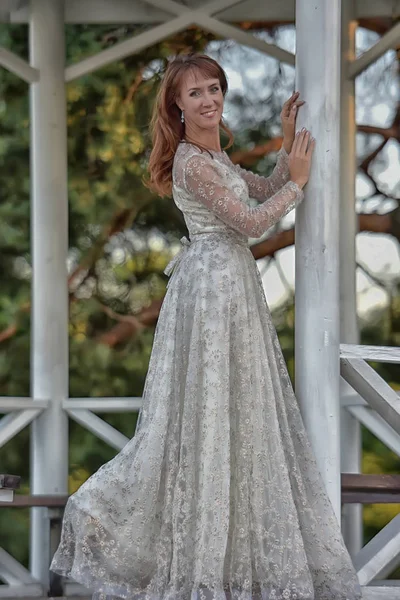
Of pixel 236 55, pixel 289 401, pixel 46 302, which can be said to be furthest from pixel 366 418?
pixel 236 55

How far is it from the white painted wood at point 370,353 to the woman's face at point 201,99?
924 millimetres

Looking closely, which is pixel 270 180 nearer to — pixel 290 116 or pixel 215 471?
pixel 290 116

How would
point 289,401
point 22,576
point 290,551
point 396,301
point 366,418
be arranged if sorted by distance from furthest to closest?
point 396,301, point 366,418, point 22,576, point 289,401, point 290,551

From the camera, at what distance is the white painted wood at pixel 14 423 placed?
17.9 feet

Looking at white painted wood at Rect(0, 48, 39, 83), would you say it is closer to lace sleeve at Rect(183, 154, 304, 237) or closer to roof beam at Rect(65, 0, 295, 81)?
roof beam at Rect(65, 0, 295, 81)

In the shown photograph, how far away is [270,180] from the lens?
4141mm

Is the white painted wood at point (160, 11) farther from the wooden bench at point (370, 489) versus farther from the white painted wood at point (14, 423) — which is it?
the wooden bench at point (370, 489)

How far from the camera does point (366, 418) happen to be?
19.1 feet

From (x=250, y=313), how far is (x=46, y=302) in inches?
76.1

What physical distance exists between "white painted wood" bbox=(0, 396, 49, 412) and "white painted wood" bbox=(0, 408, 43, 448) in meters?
0.03

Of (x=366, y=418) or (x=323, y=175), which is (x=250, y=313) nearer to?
(x=323, y=175)

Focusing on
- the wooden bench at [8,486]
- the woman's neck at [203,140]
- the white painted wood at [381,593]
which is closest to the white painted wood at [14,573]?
the wooden bench at [8,486]

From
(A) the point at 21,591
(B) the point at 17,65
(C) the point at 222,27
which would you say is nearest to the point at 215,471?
(A) the point at 21,591

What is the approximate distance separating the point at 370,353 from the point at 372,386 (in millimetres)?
196
